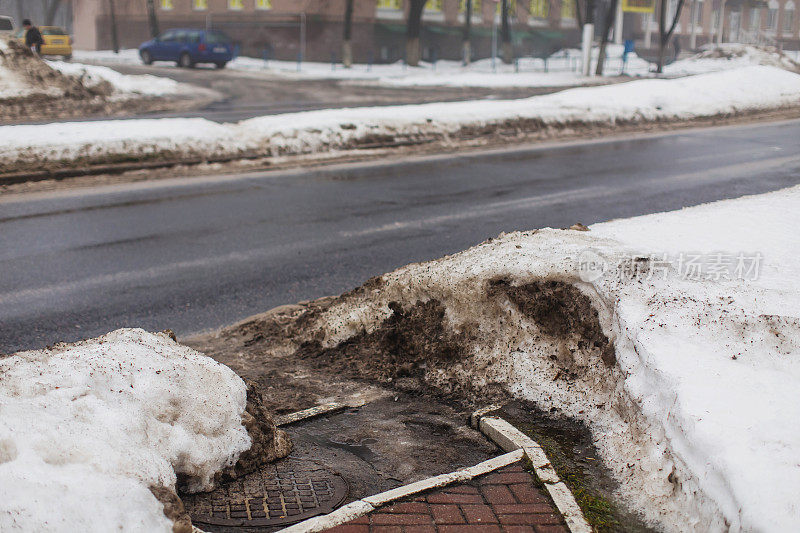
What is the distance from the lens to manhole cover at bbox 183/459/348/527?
10.7ft

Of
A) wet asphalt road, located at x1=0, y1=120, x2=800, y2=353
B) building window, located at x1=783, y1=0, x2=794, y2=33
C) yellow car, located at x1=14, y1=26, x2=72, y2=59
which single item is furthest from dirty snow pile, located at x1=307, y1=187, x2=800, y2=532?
building window, located at x1=783, y1=0, x2=794, y2=33

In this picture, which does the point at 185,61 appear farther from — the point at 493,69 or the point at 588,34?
the point at 588,34

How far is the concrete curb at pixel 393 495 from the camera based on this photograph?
3.06 m

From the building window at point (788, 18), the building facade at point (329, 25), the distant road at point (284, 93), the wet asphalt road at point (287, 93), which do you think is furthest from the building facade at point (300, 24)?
the building window at point (788, 18)

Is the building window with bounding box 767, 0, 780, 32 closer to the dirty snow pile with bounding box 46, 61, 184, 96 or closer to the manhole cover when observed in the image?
the dirty snow pile with bounding box 46, 61, 184, 96

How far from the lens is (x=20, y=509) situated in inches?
103

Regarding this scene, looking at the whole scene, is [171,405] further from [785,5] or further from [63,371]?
[785,5]

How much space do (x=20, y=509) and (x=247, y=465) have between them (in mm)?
1145

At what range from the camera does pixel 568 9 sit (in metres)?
55.9

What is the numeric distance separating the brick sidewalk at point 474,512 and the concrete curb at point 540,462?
4 cm

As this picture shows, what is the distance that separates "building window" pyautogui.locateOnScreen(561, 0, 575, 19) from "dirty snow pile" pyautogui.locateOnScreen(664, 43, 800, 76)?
1241cm

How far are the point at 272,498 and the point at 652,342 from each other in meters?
1.96

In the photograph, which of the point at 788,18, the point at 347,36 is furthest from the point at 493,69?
the point at 788,18

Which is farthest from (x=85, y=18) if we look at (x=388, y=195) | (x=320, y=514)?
(x=320, y=514)
